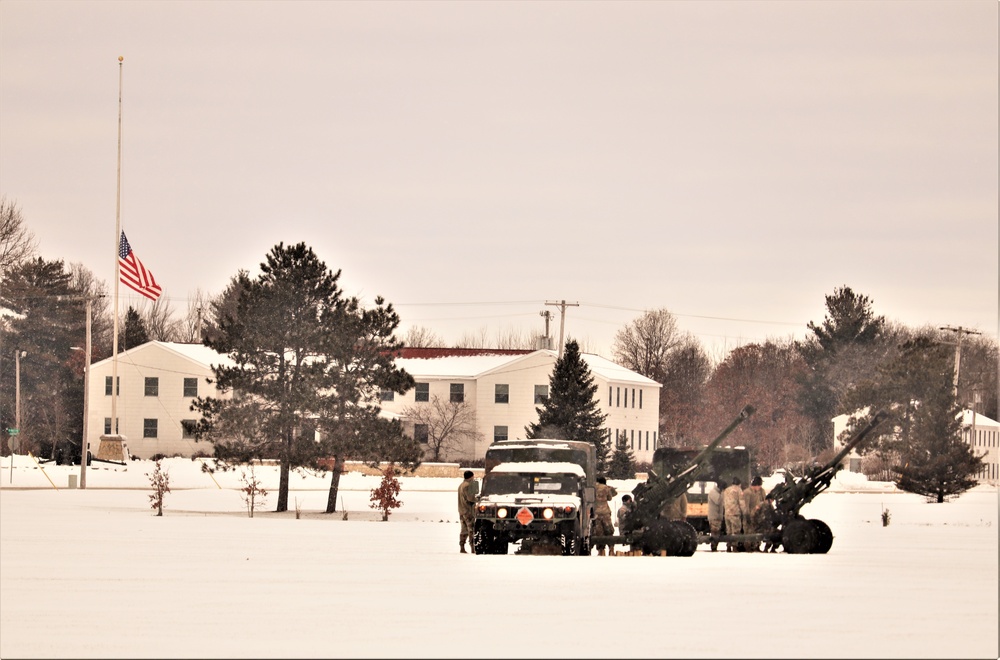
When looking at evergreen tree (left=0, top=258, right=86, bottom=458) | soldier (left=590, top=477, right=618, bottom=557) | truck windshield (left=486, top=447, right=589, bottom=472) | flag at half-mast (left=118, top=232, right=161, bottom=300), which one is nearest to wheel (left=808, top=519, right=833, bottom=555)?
soldier (left=590, top=477, right=618, bottom=557)

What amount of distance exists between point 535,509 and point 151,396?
6640 cm

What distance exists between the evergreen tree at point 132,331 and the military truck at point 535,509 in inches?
3496

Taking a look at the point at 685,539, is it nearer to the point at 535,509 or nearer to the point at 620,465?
the point at 535,509

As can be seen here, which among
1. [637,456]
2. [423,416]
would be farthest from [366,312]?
[637,456]

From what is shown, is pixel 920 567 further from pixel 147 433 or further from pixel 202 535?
pixel 147 433

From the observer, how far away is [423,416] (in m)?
89.0

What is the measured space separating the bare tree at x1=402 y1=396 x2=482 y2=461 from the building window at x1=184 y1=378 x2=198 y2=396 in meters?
12.5

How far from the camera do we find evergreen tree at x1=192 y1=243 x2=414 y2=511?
152ft

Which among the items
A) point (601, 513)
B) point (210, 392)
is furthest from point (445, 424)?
point (601, 513)

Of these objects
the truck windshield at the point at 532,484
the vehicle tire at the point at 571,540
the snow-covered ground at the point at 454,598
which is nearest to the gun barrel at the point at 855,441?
the snow-covered ground at the point at 454,598

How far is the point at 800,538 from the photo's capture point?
26.7 m

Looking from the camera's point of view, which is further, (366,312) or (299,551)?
(366,312)

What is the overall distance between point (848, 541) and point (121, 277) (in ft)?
136

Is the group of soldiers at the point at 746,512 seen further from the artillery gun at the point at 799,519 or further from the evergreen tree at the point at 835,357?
the evergreen tree at the point at 835,357
